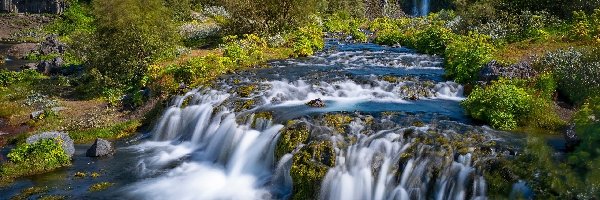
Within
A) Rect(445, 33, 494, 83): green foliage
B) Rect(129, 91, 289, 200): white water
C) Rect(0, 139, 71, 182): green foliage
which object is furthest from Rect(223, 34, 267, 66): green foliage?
Rect(0, 139, 71, 182): green foliage

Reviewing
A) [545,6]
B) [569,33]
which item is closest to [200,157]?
[569,33]

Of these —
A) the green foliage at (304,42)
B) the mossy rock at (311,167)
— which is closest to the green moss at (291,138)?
the mossy rock at (311,167)

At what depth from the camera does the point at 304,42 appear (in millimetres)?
35250

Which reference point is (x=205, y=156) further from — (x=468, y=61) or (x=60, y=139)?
(x=468, y=61)

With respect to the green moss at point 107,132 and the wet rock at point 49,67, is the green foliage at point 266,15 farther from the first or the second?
the green moss at point 107,132

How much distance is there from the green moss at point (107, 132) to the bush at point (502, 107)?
15224mm

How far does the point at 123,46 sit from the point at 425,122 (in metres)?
19.0

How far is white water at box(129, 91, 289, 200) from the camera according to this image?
16125mm

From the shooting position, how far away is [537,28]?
3034 centimetres

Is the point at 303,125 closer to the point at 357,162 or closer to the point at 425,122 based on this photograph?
the point at 357,162

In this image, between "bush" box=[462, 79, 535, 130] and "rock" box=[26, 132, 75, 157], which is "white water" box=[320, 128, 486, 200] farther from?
"rock" box=[26, 132, 75, 157]

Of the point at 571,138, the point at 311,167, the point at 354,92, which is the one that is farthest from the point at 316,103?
the point at 571,138

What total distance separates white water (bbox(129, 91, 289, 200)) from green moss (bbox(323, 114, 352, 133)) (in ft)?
6.01

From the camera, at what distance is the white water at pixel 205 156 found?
1612 cm
